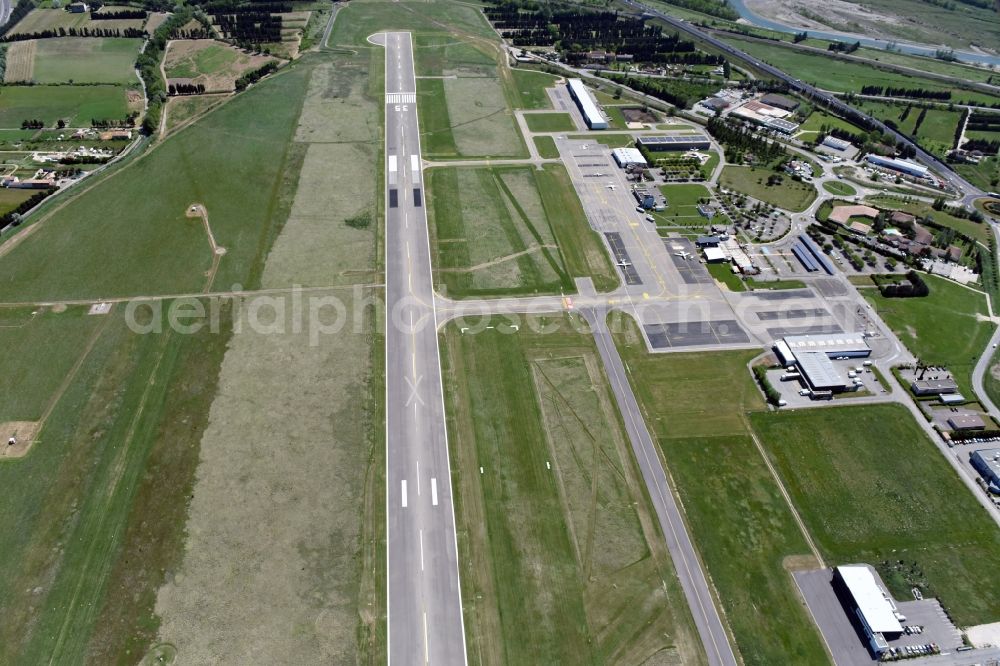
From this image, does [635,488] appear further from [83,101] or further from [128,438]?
[83,101]

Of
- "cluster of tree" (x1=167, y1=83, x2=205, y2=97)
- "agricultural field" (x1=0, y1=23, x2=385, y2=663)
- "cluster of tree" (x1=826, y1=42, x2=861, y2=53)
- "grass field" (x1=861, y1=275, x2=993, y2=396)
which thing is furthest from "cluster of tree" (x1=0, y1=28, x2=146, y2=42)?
"cluster of tree" (x1=826, y1=42, x2=861, y2=53)

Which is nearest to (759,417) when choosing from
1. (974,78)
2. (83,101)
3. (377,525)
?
(377,525)

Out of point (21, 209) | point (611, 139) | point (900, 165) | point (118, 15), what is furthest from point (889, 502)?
point (118, 15)

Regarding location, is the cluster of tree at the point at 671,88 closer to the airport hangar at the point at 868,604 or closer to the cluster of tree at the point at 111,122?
the airport hangar at the point at 868,604

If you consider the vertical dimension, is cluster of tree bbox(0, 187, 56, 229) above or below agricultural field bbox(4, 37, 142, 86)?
below

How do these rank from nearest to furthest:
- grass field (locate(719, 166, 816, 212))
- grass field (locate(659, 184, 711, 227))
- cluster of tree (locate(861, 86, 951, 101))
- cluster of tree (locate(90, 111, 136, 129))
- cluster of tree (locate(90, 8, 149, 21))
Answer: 1. grass field (locate(659, 184, 711, 227))
2. grass field (locate(719, 166, 816, 212))
3. cluster of tree (locate(90, 111, 136, 129))
4. cluster of tree (locate(861, 86, 951, 101))
5. cluster of tree (locate(90, 8, 149, 21))

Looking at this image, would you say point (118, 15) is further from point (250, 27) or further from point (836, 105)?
point (836, 105)

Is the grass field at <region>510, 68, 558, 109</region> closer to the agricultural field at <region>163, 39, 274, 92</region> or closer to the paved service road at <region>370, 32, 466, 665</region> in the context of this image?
the paved service road at <region>370, 32, 466, 665</region>
